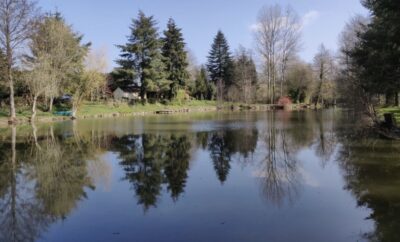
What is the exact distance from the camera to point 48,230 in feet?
20.4

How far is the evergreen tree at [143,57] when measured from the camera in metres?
50.9

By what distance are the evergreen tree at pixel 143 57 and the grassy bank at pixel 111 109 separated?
3438 mm

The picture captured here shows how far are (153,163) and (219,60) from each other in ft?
194

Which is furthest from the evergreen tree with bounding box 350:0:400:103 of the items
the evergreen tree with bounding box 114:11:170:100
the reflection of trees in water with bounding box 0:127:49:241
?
the evergreen tree with bounding box 114:11:170:100

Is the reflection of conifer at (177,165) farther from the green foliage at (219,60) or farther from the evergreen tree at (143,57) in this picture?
the green foliage at (219,60)

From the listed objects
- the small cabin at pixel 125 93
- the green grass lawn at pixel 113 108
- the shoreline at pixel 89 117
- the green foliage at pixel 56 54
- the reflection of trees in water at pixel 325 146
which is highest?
the green foliage at pixel 56 54

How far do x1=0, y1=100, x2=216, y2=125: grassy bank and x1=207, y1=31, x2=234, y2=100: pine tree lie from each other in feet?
28.7

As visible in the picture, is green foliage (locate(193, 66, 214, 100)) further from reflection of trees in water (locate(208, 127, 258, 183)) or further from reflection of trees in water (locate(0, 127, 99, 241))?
reflection of trees in water (locate(0, 127, 99, 241))

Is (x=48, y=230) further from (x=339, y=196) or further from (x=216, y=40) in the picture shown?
(x=216, y=40)

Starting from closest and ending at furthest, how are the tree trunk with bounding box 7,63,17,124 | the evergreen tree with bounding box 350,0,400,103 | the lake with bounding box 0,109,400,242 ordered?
the lake with bounding box 0,109,400,242
the evergreen tree with bounding box 350,0,400,103
the tree trunk with bounding box 7,63,17,124

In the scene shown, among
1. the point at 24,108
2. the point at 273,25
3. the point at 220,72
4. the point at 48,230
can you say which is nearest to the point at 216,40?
the point at 220,72

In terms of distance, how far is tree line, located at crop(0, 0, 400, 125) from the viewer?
59.2 feet

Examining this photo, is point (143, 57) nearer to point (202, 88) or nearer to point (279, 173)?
point (202, 88)

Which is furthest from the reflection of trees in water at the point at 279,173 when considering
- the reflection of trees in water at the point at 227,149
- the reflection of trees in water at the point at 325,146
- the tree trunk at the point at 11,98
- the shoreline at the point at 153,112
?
the tree trunk at the point at 11,98
